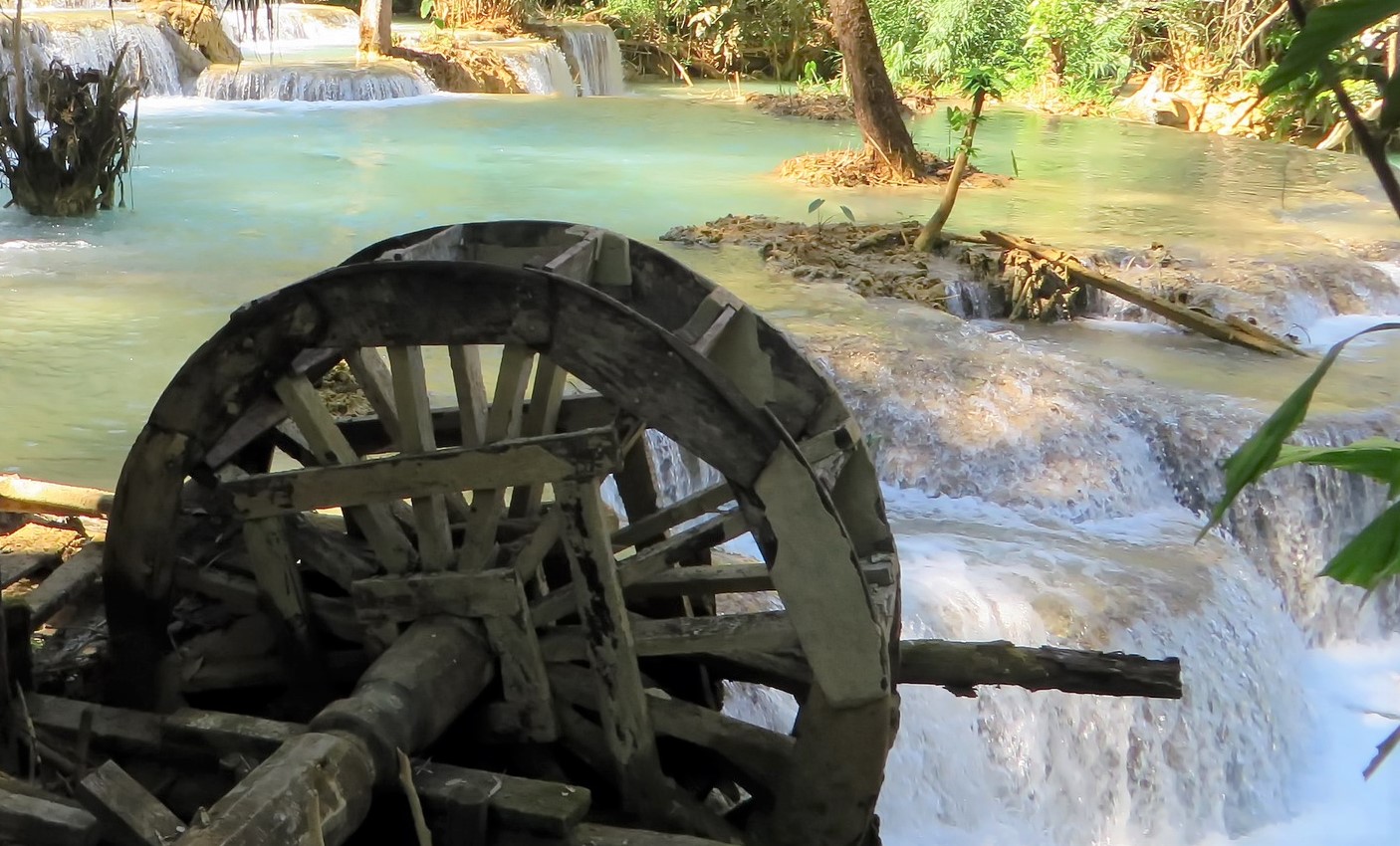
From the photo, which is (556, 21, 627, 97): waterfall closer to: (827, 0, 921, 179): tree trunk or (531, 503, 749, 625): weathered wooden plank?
(827, 0, 921, 179): tree trunk

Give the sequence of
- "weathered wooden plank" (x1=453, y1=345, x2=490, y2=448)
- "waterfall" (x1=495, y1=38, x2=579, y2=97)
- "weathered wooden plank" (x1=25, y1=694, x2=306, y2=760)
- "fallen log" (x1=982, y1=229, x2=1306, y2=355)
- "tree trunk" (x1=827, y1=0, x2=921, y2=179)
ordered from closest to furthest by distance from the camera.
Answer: "weathered wooden plank" (x1=25, y1=694, x2=306, y2=760) → "weathered wooden plank" (x1=453, y1=345, x2=490, y2=448) → "fallen log" (x1=982, y1=229, x2=1306, y2=355) → "tree trunk" (x1=827, y1=0, x2=921, y2=179) → "waterfall" (x1=495, y1=38, x2=579, y2=97)

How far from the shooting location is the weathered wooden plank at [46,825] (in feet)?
8.84

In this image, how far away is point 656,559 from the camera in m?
3.35

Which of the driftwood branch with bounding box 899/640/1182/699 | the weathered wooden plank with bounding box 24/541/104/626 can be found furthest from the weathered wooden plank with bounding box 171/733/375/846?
the driftwood branch with bounding box 899/640/1182/699

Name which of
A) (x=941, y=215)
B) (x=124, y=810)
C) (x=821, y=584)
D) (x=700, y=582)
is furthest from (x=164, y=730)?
(x=941, y=215)

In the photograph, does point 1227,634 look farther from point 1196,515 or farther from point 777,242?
point 777,242

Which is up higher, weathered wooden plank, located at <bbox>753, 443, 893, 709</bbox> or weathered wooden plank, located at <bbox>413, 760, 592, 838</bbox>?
weathered wooden plank, located at <bbox>753, 443, 893, 709</bbox>

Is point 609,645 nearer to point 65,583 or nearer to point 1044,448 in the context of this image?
point 65,583

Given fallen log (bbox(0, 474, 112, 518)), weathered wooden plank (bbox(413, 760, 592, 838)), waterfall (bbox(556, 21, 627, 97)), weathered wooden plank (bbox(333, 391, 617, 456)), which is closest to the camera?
weathered wooden plank (bbox(413, 760, 592, 838))

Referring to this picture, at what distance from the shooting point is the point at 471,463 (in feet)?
10.2

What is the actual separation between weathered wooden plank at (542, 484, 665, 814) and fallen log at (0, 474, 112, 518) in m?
1.97

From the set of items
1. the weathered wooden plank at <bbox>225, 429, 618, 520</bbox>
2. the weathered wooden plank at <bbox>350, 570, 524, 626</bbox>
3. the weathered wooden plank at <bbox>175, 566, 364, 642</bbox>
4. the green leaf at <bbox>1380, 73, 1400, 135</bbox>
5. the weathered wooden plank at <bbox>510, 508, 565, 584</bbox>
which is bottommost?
the weathered wooden plank at <bbox>175, 566, 364, 642</bbox>

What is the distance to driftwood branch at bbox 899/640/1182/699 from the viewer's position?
3.31 m

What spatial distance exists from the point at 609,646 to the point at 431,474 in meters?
0.54
